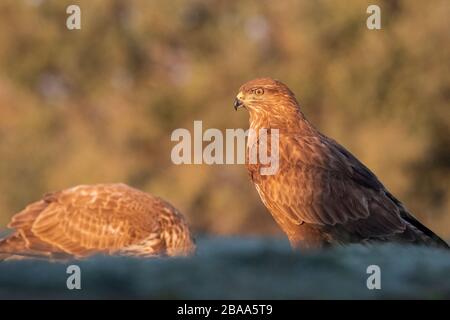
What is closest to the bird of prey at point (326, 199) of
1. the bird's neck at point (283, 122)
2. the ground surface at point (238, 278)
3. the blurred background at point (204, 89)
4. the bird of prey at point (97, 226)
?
the bird's neck at point (283, 122)

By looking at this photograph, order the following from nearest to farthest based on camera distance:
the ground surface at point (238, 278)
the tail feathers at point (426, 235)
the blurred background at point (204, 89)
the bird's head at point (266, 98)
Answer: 1. the ground surface at point (238, 278)
2. the tail feathers at point (426, 235)
3. the bird's head at point (266, 98)
4. the blurred background at point (204, 89)

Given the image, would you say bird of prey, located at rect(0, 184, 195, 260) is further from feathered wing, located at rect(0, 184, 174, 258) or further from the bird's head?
the bird's head

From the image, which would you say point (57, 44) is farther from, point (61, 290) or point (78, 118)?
point (61, 290)

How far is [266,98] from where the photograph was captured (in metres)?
8.22

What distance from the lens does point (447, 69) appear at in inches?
983

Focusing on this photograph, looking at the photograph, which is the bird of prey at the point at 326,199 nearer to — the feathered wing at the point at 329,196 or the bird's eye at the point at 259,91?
the feathered wing at the point at 329,196

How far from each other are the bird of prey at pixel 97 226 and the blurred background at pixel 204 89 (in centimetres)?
1481

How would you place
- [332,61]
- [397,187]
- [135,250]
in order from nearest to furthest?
[135,250], [397,187], [332,61]

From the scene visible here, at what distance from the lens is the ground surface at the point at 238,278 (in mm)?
3391

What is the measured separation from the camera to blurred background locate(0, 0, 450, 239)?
25.1 metres

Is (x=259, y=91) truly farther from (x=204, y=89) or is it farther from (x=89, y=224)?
(x=204, y=89)

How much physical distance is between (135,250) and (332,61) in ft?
63.0
